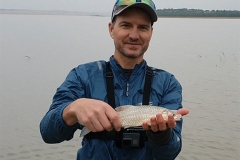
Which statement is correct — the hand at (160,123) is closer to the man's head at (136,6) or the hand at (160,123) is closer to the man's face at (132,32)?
the man's face at (132,32)

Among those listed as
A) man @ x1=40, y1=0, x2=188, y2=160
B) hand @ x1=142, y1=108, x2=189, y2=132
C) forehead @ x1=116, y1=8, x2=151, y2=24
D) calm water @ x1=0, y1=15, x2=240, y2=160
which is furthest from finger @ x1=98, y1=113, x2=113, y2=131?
calm water @ x1=0, y1=15, x2=240, y2=160

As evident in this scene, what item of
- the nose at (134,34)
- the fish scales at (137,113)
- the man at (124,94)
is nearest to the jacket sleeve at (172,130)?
the man at (124,94)

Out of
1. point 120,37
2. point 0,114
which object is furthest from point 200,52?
point 120,37

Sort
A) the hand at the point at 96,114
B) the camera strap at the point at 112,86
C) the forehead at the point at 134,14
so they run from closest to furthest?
the hand at the point at 96,114 → the camera strap at the point at 112,86 → the forehead at the point at 134,14

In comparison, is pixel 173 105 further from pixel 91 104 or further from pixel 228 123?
pixel 228 123

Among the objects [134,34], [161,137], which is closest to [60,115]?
[161,137]

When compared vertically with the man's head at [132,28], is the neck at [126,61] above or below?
below

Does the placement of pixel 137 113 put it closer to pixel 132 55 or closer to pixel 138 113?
pixel 138 113

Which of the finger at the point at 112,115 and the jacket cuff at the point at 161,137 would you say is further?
the jacket cuff at the point at 161,137
